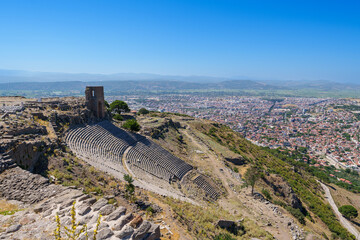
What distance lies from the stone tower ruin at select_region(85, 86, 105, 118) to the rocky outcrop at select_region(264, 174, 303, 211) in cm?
2333

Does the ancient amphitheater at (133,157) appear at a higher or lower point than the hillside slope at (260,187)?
higher

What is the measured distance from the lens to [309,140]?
284 feet

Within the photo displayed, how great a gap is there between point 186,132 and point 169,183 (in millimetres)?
18612

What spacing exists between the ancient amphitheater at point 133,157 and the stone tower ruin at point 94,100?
2337 millimetres

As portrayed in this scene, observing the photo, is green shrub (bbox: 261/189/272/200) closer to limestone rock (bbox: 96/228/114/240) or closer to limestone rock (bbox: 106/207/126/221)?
limestone rock (bbox: 106/207/126/221)

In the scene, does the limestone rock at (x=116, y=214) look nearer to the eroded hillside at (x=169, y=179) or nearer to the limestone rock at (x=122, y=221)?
the limestone rock at (x=122, y=221)

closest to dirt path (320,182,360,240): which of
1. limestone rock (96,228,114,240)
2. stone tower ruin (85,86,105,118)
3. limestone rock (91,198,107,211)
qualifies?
limestone rock (91,198,107,211)

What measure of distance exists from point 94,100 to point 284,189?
26386mm

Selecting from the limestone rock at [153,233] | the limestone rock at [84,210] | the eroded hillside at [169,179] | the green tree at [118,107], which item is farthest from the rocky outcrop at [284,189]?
the green tree at [118,107]

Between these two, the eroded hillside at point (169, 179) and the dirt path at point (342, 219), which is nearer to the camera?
the eroded hillside at point (169, 179)

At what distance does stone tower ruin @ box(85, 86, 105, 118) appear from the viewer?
28.0 meters

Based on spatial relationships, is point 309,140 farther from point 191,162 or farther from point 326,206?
point 191,162

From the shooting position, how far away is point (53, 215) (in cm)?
797

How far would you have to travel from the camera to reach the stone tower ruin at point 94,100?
28.0 m
